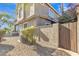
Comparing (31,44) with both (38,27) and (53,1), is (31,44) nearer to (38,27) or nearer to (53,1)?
(38,27)

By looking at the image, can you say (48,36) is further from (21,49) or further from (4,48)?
(4,48)

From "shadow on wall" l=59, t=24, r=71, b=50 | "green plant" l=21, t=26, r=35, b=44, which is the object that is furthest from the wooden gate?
"green plant" l=21, t=26, r=35, b=44

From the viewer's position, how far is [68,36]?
9.95ft

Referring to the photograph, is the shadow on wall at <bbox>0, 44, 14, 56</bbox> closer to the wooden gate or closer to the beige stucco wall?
the beige stucco wall

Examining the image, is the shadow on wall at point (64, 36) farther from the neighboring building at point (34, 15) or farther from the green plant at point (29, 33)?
the green plant at point (29, 33)

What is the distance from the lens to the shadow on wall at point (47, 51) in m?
2.96

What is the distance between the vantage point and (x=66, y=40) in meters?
3.05

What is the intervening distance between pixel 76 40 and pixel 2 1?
143 centimetres

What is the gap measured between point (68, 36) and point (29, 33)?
0.68 meters

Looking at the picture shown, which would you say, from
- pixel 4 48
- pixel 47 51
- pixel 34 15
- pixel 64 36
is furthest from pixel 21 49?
pixel 64 36

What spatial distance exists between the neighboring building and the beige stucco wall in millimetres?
94

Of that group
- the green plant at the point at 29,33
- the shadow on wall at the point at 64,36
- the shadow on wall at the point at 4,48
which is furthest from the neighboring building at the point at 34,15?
the shadow on wall at the point at 4,48

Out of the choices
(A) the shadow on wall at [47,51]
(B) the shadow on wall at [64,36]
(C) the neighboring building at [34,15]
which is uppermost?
(C) the neighboring building at [34,15]

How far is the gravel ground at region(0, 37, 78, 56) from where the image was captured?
9.77 feet
